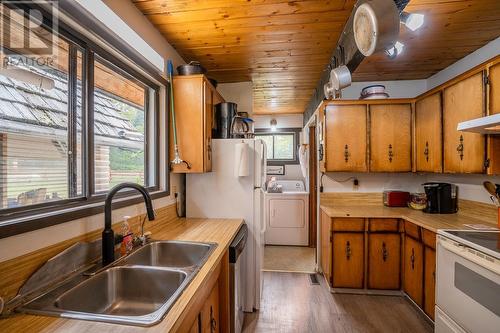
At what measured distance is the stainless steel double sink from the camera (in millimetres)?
841

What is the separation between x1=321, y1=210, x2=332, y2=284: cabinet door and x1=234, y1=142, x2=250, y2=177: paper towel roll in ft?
3.72

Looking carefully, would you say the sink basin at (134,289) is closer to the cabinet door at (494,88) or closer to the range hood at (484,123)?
the range hood at (484,123)

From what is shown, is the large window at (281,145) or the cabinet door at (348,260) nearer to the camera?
the cabinet door at (348,260)

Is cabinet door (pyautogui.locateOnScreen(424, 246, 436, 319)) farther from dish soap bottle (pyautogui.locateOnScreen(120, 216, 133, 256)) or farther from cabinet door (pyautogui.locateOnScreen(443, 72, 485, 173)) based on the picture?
dish soap bottle (pyautogui.locateOnScreen(120, 216, 133, 256))

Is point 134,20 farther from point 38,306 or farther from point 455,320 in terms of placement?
point 455,320

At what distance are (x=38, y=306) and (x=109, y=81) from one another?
4.24ft

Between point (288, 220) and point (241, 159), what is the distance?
7.29 feet

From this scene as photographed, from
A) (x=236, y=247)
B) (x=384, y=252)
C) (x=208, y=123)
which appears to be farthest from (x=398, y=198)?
(x=208, y=123)

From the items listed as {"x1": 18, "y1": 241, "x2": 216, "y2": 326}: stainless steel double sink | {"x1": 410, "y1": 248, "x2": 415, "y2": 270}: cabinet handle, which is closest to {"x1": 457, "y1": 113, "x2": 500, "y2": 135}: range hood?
{"x1": 410, "y1": 248, "x2": 415, "y2": 270}: cabinet handle

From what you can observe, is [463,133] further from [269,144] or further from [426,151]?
[269,144]

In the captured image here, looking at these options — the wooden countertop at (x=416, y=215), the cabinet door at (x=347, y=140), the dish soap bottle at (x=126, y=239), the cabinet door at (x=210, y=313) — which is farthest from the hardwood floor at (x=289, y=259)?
the dish soap bottle at (x=126, y=239)

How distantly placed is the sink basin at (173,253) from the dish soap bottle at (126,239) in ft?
0.34

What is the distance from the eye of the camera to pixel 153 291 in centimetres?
118

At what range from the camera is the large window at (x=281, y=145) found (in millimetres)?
4949
